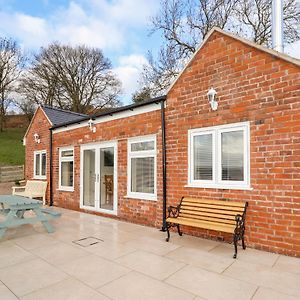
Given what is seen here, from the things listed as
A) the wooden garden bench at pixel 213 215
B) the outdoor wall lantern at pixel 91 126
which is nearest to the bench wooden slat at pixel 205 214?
the wooden garden bench at pixel 213 215

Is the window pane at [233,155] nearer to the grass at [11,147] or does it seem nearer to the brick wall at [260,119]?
the brick wall at [260,119]

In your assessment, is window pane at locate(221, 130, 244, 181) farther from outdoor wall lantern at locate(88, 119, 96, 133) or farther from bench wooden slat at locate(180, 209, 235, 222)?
outdoor wall lantern at locate(88, 119, 96, 133)

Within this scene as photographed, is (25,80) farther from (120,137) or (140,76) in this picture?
(120,137)

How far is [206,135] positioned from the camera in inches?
206

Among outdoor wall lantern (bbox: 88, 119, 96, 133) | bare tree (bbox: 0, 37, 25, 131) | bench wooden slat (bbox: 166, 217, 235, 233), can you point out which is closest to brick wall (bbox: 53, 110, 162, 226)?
outdoor wall lantern (bbox: 88, 119, 96, 133)

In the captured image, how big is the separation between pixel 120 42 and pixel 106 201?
251 inches

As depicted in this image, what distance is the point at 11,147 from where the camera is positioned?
24.7 metres

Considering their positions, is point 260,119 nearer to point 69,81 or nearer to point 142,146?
point 142,146

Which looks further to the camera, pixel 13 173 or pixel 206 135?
pixel 13 173

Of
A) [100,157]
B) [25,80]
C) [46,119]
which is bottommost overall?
[100,157]

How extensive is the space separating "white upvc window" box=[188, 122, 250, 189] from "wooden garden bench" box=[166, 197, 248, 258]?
36cm

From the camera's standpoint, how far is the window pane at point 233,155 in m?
4.73

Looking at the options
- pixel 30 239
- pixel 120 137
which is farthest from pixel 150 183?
pixel 30 239

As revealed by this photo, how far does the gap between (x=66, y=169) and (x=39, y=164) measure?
7.49 feet
